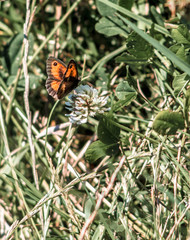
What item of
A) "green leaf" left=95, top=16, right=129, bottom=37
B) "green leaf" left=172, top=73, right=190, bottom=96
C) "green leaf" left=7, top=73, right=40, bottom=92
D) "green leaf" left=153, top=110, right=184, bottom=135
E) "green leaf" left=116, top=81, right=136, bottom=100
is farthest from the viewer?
"green leaf" left=7, top=73, right=40, bottom=92

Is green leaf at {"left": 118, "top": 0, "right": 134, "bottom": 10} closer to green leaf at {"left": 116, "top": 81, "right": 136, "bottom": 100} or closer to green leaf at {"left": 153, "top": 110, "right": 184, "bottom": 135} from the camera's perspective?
green leaf at {"left": 116, "top": 81, "right": 136, "bottom": 100}

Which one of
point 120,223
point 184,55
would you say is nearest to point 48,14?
point 184,55

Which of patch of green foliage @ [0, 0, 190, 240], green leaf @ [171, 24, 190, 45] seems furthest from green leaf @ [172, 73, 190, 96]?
green leaf @ [171, 24, 190, 45]

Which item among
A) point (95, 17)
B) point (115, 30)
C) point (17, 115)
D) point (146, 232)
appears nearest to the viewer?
point (146, 232)

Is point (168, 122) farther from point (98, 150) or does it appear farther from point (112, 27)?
point (112, 27)

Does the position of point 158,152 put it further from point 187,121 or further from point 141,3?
point 141,3

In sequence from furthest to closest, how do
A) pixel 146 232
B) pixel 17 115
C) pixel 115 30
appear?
pixel 17 115, pixel 115 30, pixel 146 232

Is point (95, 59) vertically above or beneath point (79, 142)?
above

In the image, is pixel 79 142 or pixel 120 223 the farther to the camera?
pixel 79 142

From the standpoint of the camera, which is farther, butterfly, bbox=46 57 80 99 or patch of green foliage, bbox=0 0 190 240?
butterfly, bbox=46 57 80 99
